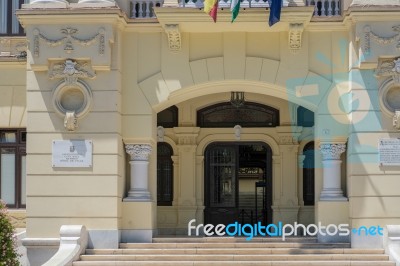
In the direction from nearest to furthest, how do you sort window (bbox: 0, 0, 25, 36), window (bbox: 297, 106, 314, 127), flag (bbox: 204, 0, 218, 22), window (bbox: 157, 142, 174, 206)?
flag (bbox: 204, 0, 218, 22) < window (bbox: 0, 0, 25, 36) < window (bbox: 297, 106, 314, 127) < window (bbox: 157, 142, 174, 206)

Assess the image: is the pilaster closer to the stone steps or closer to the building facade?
the building facade

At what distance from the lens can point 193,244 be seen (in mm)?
19000

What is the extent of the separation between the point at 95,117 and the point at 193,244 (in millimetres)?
3569

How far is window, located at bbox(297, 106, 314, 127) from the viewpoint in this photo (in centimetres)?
2316

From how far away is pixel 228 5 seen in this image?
19.2 m

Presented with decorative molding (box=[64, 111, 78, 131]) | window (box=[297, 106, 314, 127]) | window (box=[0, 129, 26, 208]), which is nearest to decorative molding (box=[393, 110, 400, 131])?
window (box=[297, 106, 314, 127])

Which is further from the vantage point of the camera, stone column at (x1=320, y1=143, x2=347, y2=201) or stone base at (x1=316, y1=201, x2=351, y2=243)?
stone column at (x1=320, y1=143, x2=347, y2=201)

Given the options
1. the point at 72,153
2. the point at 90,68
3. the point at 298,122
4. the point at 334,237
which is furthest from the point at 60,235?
the point at 298,122

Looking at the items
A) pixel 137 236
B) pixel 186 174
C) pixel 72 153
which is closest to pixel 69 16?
pixel 72 153

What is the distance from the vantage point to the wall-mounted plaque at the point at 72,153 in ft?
62.6

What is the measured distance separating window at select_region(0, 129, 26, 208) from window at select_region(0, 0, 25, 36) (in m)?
→ 2.45

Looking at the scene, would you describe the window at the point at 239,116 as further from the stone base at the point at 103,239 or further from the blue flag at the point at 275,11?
the stone base at the point at 103,239

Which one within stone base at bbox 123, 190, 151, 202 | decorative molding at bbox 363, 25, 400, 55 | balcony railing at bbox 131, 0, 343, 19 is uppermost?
balcony railing at bbox 131, 0, 343, 19

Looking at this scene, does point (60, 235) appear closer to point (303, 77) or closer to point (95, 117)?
point (95, 117)
